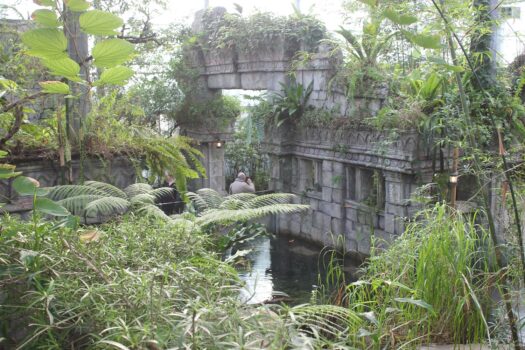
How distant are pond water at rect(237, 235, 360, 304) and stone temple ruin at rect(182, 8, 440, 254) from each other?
0.45 metres

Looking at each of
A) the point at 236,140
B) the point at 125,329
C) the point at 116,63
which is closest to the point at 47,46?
the point at 116,63

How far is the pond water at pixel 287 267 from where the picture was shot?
787 centimetres

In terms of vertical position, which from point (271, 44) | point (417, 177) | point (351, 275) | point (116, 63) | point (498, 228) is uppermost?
point (271, 44)

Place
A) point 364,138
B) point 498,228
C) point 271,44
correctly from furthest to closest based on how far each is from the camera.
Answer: point 271,44 → point 364,138 → point 498,228

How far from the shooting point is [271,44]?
1192 centimetres

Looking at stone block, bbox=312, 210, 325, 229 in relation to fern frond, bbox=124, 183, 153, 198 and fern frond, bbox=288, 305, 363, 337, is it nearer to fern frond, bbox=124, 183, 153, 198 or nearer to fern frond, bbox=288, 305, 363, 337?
fern frond, bbox=124, 183, 153, 198

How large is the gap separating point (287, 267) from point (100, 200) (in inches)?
222

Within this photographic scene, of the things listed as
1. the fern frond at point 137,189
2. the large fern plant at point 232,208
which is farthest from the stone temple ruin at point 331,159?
the fern frond at point 137,189

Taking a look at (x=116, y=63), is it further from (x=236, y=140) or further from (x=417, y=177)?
(x=236, y=140)

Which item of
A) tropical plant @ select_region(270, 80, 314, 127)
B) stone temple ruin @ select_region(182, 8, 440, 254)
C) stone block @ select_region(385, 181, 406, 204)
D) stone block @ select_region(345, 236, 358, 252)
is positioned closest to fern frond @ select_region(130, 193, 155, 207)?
stone temple ruin @ select_region(182, 8, 440, 254)

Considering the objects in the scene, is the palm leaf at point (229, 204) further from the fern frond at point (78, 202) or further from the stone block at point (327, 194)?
the stone block at point (327, 194)

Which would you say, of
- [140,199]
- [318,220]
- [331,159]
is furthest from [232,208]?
[318,220]

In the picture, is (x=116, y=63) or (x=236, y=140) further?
(x=236, y=140)

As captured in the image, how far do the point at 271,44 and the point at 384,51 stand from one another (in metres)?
2.64
